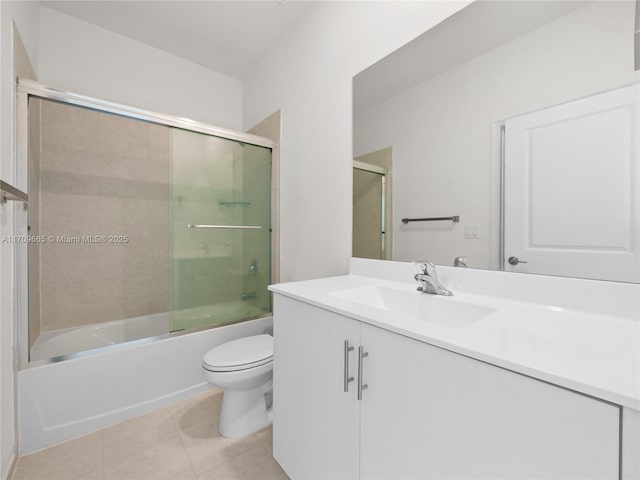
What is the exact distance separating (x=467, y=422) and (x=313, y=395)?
0.53 metres

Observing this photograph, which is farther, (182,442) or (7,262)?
(182,442)

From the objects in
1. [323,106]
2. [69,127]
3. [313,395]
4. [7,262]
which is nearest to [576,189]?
[313,395]

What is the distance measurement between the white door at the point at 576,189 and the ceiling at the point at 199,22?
5.32ft

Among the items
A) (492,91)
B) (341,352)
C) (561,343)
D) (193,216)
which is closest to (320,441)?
(341,352)

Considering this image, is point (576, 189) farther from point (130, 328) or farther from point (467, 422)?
point (130, 328)

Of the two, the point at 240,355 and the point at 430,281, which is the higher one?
the point at 430,281

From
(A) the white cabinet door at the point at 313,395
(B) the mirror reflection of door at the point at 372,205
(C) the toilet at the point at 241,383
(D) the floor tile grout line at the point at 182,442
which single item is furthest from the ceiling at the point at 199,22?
(D) the floor tile grout line at the point at 182,442

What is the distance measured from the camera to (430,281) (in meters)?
1.05

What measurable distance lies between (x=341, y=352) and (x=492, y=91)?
40.3 inches

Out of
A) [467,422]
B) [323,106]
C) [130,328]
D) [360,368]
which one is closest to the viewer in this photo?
[467,422]

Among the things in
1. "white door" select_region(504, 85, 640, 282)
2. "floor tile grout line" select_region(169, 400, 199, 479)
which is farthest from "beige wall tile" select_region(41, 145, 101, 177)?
"white door" select_region(504, 85, 640, 282)

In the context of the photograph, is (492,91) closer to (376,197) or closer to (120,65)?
(376,197)

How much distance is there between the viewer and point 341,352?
84cm

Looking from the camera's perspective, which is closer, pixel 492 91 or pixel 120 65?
pixel 492 91
